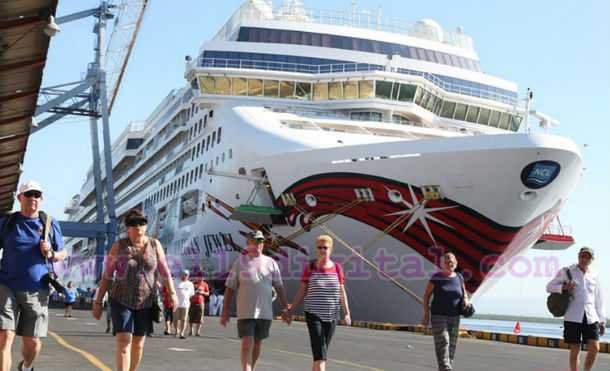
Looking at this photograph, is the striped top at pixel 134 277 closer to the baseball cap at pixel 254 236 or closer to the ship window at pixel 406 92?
the baseball cap at pixel 254 236

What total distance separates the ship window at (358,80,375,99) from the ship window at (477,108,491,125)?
5.19 metres

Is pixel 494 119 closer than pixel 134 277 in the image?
No

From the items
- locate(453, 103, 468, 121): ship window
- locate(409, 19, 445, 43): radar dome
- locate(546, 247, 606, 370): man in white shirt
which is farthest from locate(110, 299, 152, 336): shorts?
locate(409, 19, 445, 43): radar dome

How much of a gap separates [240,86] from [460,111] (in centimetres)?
837

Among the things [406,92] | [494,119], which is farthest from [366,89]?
[494,119]

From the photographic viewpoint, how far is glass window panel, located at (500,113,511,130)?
1275 inches

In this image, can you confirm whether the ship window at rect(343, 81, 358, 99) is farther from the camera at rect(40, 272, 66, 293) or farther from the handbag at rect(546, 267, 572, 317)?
the camera at rect(40, 272, 66, 293)

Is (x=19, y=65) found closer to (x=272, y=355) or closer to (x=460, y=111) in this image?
(x=272, y=355)

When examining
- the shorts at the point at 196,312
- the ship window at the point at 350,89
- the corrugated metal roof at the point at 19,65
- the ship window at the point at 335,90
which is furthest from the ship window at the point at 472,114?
the corrugated metal roof at the point at 19,65

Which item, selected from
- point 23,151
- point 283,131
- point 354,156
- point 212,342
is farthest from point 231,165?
point 212,342

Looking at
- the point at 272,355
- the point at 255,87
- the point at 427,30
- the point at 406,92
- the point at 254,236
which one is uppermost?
the point at 427,30

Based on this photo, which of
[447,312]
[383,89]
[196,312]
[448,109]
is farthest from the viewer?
[448,109]

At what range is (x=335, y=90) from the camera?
98.3 feet

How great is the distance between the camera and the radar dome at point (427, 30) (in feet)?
124
